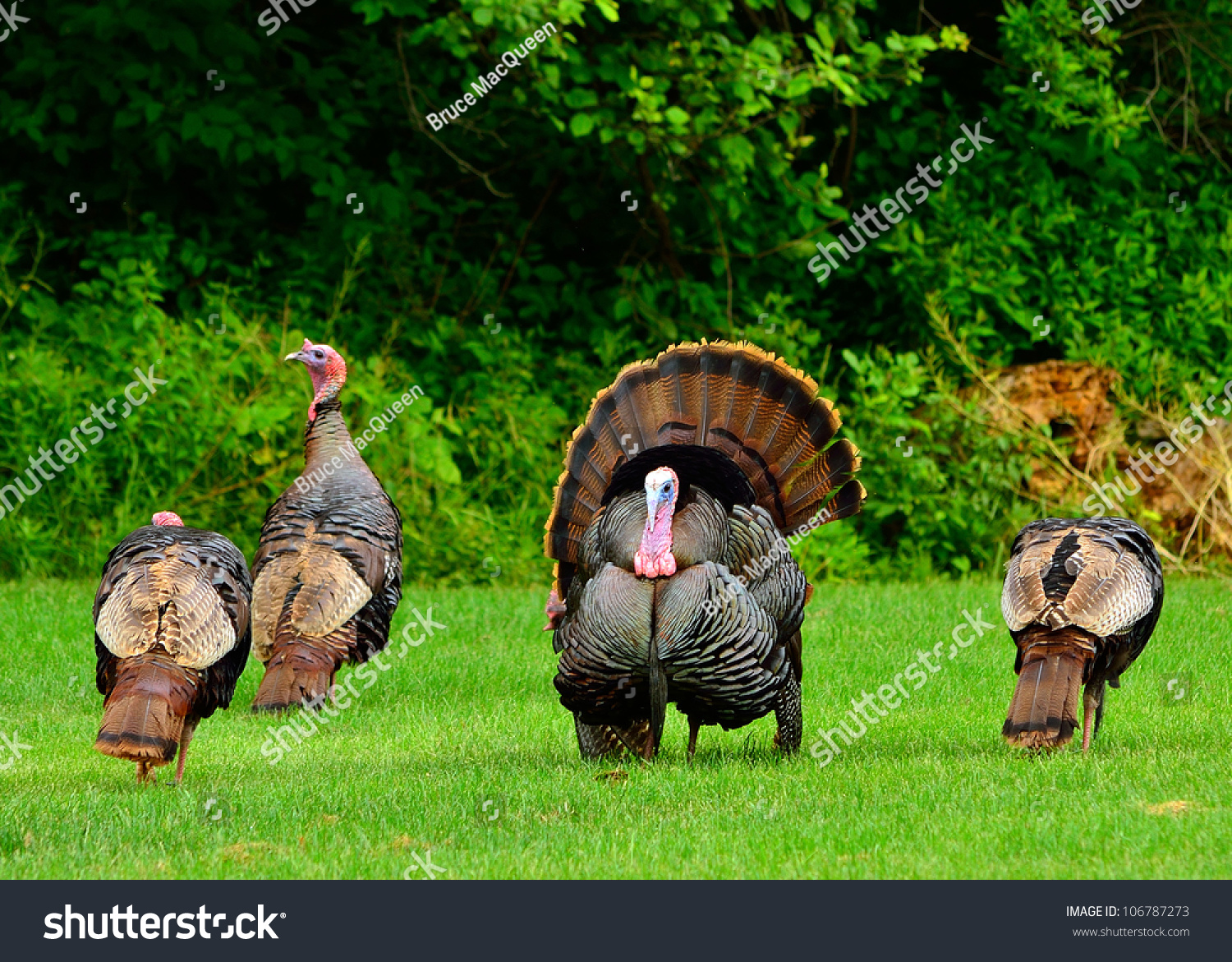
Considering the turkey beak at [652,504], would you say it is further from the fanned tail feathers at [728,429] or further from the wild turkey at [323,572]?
the wild turkey at [323,572]

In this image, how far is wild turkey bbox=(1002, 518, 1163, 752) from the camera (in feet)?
17.8

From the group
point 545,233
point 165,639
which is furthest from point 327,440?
point 545,233

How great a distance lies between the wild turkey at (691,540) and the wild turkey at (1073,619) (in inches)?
31.0

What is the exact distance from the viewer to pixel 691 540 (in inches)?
218

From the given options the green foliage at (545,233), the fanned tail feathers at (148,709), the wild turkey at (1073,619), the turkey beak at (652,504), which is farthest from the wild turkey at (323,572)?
the wild turkey at (1073,619)

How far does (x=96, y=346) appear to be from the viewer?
11188 millimetres

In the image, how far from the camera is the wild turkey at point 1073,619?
5422 mm

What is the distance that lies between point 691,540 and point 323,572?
248 centimetres

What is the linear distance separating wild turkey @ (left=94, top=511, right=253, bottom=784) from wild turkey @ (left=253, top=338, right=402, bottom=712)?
1159 mm

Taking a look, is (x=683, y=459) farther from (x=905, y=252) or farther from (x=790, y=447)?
(x=905, y=252)

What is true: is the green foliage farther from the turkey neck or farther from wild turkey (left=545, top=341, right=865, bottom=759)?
wild turkey (left=545, top=341, right=865, bottom=759)

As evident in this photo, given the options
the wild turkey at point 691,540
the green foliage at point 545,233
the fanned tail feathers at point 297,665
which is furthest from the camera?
the green foliage at point 545,233

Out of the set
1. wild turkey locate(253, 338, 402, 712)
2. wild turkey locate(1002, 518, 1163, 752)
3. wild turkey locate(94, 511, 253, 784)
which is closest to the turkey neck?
wild turkey locate(253, 338, 402, 712)

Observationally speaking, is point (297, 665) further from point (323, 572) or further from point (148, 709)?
point (148, 709)
